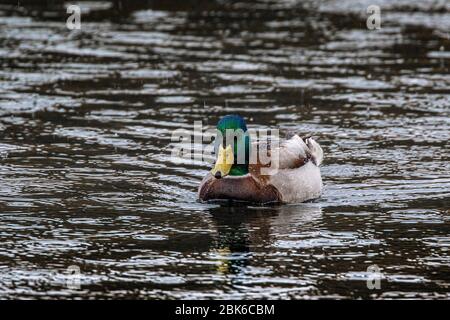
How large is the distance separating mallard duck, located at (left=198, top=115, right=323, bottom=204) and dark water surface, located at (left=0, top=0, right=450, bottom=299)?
17 cm

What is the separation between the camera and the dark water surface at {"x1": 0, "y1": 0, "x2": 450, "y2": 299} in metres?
9.61

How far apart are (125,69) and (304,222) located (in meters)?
7.61

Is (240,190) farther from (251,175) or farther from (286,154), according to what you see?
(286,154)

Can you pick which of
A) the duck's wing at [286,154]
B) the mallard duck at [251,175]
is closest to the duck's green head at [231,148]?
the mallard duck at [251,175]

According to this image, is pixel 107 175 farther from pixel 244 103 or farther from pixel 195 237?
pixel 244 103

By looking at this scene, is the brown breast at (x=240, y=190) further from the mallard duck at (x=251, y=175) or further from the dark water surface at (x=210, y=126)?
the dark water surface at (x=210, y=126)

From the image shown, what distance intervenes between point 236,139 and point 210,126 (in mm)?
3587

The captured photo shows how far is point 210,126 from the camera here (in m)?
15.2

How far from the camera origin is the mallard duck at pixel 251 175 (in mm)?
11586

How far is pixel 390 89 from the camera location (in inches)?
676

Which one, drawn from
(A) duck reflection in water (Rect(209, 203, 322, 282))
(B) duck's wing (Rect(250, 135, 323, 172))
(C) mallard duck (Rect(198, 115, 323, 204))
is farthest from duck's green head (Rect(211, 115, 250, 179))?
(A) duck reflection in water (Rect(209, 203, 322, 282))

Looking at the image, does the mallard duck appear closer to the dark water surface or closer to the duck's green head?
the duck's green head

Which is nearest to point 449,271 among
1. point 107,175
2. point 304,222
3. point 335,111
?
point 304,222

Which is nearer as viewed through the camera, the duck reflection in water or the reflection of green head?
the duck reflection in water
